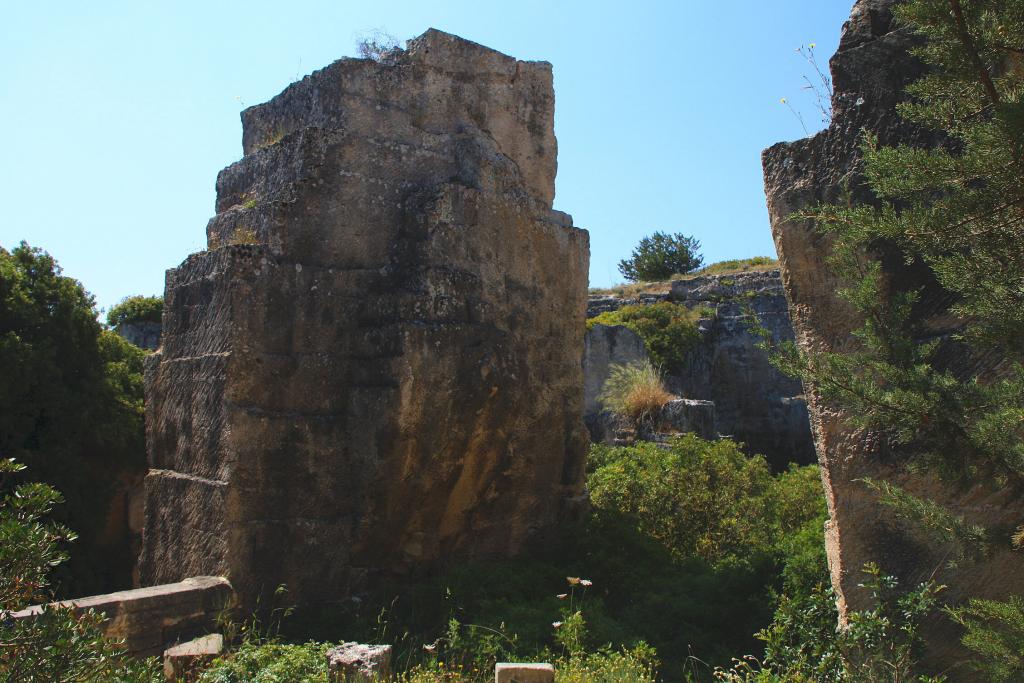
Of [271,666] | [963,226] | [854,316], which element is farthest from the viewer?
[271,666]

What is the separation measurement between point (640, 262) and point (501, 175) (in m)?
25.8

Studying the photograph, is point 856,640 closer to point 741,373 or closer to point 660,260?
point 741,373

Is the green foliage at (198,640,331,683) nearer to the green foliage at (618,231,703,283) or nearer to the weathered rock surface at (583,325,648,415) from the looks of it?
the weathered rock surface at (583,325,648,415)

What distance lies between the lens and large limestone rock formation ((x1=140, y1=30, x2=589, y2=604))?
5066mm

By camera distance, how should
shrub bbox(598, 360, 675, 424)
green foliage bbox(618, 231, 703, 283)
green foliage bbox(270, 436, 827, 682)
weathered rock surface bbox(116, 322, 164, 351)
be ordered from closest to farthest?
green foliage bbox(270, 436, 827, 682) < shrub bbox(598, 360, 675, 424) < weathered rock surface bbox(116, 322, 164, 351) < green foliage bbox(618, 231, 703, 283)

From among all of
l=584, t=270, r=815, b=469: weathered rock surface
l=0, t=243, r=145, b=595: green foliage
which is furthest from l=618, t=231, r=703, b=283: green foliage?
l=0, t=243, r=145, b=595: green foliage

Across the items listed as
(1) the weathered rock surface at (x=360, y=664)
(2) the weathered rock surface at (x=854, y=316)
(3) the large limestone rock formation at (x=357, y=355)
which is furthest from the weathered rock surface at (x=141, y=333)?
(2) the weathered rock surface at (x=854, y=316)

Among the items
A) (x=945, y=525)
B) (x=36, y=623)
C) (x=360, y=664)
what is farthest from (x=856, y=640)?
(x=36, y=623)

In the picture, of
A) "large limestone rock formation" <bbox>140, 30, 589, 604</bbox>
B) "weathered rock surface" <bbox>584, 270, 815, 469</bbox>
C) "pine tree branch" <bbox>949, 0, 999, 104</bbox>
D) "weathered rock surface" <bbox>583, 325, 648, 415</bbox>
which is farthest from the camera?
"weathered rock surface" <bbox>584, 270, 815, 469</bbox>

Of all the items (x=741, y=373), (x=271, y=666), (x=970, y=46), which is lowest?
(x=271, y=666)

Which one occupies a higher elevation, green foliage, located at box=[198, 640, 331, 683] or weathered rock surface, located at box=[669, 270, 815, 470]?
weathered rock surface, located at box=[669, 270, 815, 470]

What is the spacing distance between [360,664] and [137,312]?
19.1 meters

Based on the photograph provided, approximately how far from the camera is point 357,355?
5453 millimetres

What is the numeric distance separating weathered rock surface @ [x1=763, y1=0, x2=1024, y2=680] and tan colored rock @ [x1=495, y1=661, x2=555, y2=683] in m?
1.27
